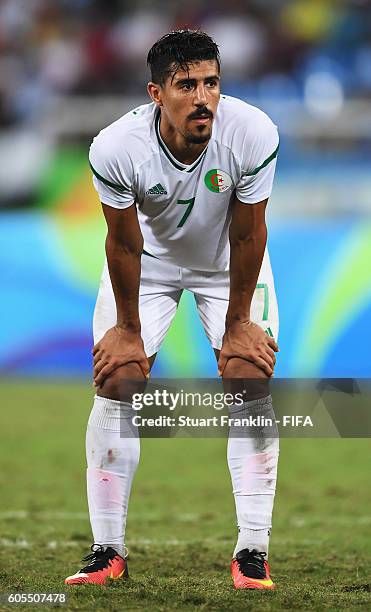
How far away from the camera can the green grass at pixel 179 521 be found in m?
4.47

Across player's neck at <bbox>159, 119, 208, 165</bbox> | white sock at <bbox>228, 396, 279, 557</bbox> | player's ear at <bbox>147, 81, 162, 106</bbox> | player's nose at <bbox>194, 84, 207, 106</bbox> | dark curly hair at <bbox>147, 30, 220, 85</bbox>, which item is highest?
dark curly hair at <bbox>147, 30, 220, 85</bbox>

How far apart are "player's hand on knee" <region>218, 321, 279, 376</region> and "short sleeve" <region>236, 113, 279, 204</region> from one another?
1.75 feet

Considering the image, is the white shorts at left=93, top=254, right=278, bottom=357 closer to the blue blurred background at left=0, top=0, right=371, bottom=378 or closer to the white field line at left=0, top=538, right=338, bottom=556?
the white field line at left=0, top=538, right=338, bottom=556

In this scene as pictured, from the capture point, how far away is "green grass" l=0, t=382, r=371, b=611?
4.47 metres

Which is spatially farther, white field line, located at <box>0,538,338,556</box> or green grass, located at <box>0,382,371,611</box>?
white field line, located at <box>0,538,338,556</box>

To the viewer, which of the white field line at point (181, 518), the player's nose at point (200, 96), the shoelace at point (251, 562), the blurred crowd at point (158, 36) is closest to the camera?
the player's nose at point (200, 96)

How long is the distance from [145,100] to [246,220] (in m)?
8.97

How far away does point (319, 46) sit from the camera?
48.0 feet

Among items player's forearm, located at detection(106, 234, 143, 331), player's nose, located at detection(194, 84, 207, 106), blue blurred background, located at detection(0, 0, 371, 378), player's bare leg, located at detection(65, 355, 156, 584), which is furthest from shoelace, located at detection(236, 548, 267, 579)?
blue blurred background, located at detection(0, 0, 371, 378)

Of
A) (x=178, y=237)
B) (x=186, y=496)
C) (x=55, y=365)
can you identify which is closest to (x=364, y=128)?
(x=55, y=365)

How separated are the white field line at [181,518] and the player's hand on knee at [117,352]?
2100 mm

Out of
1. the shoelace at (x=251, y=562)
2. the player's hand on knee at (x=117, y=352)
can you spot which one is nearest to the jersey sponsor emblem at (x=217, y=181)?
the player's hand on knee at (x=117, y=352)

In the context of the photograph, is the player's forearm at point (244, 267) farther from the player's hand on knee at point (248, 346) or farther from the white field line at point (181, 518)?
the white field line at point (181, 518)

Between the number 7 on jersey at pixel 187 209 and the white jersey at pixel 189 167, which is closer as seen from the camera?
the white jersey at pixel 189 167
